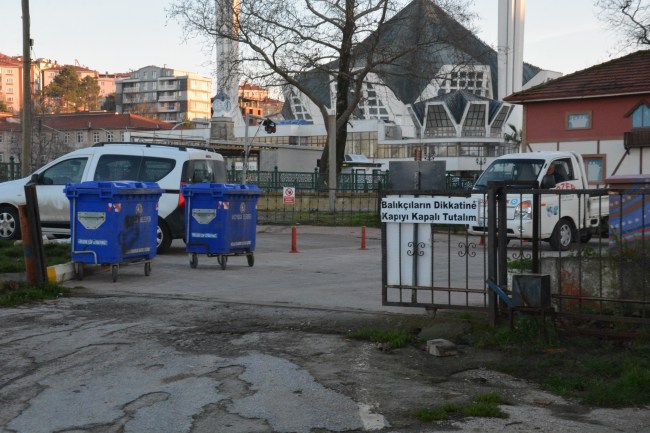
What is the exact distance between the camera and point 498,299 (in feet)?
27.7

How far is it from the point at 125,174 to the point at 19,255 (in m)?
2.86

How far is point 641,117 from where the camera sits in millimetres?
Answer: 34031

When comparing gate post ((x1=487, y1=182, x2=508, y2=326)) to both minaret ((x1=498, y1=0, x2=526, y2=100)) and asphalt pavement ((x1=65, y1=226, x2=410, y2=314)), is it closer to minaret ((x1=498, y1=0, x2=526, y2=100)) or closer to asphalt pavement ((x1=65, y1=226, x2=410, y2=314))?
asphalt pavement ((x1=65, y1=226, x2=410, y2=314))

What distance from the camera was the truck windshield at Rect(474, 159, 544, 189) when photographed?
66.2 feet

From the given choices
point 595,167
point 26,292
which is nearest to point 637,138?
point 595,167

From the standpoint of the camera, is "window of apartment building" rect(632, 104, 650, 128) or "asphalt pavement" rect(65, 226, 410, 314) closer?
"asphalt pavement" rect(65, 226, 410, 314)

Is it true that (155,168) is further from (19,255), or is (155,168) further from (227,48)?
(227,48)

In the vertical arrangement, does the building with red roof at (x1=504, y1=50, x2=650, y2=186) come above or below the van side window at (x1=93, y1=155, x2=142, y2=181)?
above

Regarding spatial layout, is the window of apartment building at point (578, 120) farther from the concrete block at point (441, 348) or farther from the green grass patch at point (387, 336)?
the concrete block at point (441, 348)

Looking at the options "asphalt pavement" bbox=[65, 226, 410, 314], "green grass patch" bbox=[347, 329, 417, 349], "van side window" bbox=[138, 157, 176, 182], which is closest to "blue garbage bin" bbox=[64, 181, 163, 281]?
"asphalt pavement" bbox=[65, 226, 410, 314]

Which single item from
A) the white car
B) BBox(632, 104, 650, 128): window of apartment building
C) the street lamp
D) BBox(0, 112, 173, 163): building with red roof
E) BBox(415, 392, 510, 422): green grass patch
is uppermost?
BBox(0, 112, 173, 163): building with red roof

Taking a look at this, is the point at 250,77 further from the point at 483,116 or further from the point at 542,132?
the point at 483,116

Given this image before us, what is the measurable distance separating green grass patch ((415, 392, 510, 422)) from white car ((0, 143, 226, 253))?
11541 mm

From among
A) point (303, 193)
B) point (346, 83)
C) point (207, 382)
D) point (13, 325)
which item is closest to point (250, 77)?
point (346, 83)
